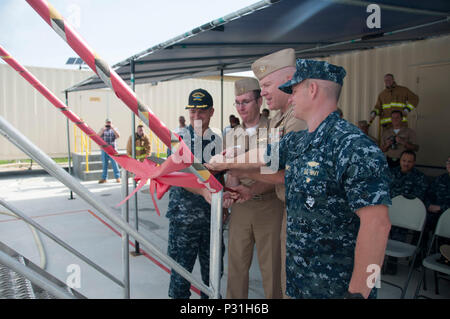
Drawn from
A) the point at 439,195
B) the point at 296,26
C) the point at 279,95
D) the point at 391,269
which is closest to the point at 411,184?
the point at 439,195

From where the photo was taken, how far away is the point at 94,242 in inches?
186

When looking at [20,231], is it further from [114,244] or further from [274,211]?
[274,211]

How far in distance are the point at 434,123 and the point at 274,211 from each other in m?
4.84

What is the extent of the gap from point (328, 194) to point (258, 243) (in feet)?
3.36

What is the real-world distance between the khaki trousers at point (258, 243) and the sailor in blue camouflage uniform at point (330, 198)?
2.13ft

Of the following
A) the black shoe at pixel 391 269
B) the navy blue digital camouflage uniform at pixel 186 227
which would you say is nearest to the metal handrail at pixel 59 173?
the navy blue digital camouflage uniform at pixel 186 227

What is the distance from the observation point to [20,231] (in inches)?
201

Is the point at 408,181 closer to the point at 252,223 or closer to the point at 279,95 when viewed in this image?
the point at 252,223

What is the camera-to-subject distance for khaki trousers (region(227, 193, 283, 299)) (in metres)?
2.25

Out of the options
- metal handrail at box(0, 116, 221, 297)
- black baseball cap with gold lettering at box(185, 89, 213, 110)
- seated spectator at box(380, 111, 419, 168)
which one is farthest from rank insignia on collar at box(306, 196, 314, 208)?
seated spectator at box(380, 111, 419, 168)

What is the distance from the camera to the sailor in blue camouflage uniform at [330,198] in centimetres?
119

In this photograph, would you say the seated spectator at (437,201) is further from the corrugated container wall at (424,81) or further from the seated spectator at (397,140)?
the corrugated container wall at (424,81)

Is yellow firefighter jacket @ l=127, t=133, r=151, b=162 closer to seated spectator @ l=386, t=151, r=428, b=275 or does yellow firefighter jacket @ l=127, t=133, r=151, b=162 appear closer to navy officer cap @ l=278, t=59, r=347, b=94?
seated spectator @ l=386, t=151, r=428, b=275

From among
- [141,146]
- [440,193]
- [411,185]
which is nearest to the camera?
[440,193]
